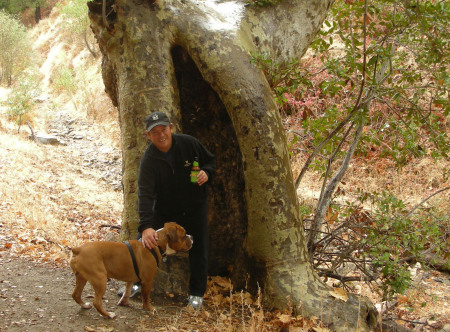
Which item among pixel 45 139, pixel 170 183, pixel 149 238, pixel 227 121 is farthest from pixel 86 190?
pixel 149 238

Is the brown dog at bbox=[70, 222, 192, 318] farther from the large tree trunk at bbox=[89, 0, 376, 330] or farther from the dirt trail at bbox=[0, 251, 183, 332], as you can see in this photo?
the large tree trunk at bbox=[89, 0, 376, 330]

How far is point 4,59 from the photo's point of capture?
2850cm

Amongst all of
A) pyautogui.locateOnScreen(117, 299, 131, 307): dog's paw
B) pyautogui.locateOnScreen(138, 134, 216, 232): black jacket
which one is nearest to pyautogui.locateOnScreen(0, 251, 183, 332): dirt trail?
pyautogui.locateOnScreen(117, 299, 131, 307): dog's paw

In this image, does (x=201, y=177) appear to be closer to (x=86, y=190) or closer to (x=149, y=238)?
(x=149, y=238)

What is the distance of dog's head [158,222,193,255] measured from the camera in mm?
4363

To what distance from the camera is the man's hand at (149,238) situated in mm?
4301

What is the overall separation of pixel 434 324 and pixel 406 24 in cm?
451

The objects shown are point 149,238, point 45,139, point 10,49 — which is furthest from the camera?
point 10,49

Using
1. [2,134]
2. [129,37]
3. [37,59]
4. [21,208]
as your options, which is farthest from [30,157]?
[37,59]

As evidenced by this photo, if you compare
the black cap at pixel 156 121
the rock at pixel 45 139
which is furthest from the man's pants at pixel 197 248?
the rock at pixel 45 139

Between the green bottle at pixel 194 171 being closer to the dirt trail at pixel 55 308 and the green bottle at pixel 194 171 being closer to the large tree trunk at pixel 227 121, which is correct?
the large tree trunk at pixel 227 121

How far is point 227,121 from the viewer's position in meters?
5.54

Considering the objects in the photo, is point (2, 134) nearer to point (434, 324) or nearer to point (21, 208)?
point (21, 208)

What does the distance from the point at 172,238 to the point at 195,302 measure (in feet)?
2.64
